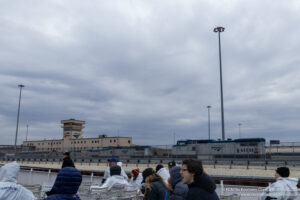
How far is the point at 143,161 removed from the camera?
3244 cm

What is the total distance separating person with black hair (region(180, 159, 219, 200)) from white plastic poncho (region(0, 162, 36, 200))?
2.18 meters

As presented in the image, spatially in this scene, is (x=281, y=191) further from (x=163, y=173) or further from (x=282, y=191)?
(x=163, y=173)

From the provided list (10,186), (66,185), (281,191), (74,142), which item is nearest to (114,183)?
(66,185)

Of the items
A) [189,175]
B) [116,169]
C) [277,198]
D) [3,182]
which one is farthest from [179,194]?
[116,169]

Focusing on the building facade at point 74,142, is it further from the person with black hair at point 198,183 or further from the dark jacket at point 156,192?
the person with black hair at point 198,183

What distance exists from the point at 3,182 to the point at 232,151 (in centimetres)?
3670

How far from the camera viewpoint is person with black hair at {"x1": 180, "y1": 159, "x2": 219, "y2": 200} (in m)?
3.42

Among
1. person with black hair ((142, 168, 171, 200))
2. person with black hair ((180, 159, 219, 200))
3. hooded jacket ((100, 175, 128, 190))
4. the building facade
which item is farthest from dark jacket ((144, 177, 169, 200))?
the building facade

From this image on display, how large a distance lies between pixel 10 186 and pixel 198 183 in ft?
8.14

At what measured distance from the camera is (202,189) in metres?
3.46

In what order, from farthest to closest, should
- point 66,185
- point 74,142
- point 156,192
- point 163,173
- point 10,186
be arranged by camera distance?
point 74,142
point 163,173
point 156,192
point 66,185
point 10,186

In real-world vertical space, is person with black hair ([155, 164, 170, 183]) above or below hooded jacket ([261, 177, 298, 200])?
above

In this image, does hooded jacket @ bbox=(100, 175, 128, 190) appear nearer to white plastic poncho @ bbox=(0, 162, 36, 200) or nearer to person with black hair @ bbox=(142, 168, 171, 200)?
person with black hair @ bbox=(142, 168, 171, 200)

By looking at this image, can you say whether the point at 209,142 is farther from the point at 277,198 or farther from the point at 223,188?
the point at 277,198
